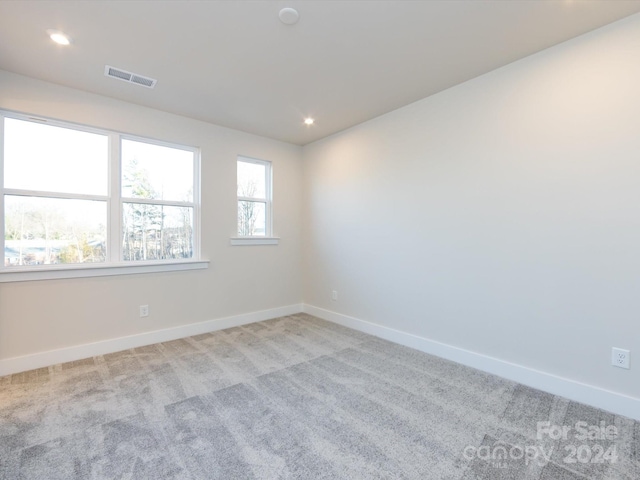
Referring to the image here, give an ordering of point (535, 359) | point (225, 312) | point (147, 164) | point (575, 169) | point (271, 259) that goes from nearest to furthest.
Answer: point (575, 169), point (535, 359), point (147, 164), point (225, 312), point (271, 259)

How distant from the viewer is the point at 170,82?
271cm

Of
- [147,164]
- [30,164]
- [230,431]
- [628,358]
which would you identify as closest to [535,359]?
[628,358]

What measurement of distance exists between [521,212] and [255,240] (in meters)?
3.05

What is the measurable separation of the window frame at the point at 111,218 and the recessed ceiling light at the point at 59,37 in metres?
0.92

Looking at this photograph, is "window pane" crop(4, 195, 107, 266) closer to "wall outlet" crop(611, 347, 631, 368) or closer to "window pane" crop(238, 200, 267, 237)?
"window pane" crop(238, 200, 267, 237)

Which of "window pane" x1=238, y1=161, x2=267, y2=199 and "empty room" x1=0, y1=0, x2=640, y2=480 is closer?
"empty room" x1=0, y1=0, x2=640, y2=480

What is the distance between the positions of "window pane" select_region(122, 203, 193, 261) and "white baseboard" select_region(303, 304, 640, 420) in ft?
8.07

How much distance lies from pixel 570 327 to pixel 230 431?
249 centimetres

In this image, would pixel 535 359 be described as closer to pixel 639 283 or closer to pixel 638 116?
pixel 639 283

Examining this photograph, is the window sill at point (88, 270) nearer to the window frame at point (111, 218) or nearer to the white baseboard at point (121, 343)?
the window frame at point (111, 218)

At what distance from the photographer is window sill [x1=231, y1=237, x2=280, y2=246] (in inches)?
155

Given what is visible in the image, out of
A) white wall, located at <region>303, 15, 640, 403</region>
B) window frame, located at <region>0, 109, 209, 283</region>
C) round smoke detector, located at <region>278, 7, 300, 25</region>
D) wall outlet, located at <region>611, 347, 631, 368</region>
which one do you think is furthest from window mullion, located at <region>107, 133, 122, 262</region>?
wall outlet, located at <region>611, 347, 631, 368</region>

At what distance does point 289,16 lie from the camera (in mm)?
1905

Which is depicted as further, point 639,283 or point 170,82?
point 170,82
